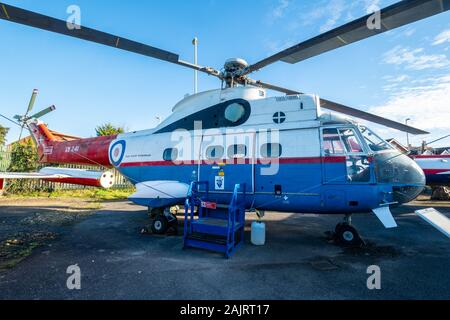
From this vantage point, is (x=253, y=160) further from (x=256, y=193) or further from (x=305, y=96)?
(x=305, y=96)

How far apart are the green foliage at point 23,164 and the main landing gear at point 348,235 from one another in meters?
20.2

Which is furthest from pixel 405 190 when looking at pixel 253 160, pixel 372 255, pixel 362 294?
pixel 253 160

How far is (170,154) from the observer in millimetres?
8773

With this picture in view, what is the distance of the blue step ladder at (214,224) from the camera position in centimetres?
617

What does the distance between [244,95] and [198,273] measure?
5421 millimetres

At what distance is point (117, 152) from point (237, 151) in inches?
209

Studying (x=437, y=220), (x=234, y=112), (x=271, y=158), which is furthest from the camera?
(x=234, y=112)

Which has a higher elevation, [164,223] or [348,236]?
[164,223]

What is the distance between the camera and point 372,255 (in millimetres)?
6152

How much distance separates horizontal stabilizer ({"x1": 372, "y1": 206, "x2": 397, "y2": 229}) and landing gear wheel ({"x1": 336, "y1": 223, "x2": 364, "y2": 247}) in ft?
3.14

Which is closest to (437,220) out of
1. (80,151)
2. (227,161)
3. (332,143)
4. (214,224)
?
(332,143)

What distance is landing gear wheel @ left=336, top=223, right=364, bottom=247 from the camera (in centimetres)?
686

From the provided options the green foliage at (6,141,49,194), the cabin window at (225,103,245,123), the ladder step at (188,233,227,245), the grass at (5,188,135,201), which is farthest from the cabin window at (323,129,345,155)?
the green foliage at (6,141,49,194)

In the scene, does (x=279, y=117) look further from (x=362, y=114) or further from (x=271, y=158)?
(x=362, y=114)
